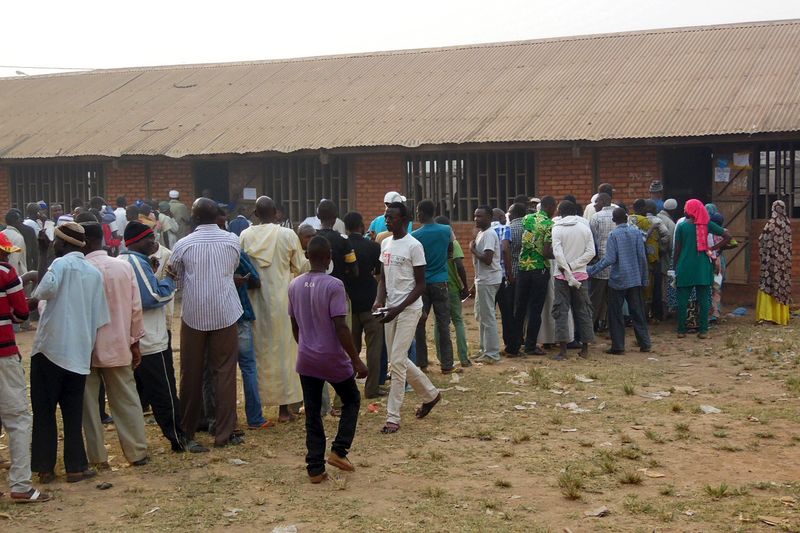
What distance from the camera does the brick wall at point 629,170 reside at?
1530cm

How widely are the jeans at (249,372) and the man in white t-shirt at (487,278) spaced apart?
343 centimetres

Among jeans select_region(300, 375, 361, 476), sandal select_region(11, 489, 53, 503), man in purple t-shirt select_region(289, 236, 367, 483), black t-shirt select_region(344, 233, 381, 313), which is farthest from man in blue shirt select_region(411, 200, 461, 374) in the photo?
sandal select_region(11, 489, 53, 503)

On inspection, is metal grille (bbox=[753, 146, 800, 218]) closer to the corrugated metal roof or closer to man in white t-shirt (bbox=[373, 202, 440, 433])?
the corrugated metal roof

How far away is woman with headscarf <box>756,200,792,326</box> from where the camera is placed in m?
12.8

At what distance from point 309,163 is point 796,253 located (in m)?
8.49

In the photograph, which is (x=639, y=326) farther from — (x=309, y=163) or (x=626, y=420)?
(x=309, y=163)

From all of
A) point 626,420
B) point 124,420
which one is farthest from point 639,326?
point 124,420

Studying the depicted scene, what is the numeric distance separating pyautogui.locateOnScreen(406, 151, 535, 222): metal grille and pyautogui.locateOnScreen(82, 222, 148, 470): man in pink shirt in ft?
33.9

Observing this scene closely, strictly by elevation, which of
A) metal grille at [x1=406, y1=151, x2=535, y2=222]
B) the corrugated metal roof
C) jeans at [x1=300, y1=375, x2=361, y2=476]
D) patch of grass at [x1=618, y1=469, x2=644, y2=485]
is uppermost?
the corrugated metal roof

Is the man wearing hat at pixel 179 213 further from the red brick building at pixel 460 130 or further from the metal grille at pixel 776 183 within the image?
the metal grille at pixel 776 183

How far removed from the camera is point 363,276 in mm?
8555

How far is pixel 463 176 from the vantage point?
16.9m

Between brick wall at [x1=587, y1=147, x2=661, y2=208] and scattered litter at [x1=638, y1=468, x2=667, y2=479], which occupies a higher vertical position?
brick wall at [x1=587, y1=147, x2=661, y2=208]

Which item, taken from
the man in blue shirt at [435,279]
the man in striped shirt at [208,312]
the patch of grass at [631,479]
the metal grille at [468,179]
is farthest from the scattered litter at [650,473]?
the metal grille at [468,179]
